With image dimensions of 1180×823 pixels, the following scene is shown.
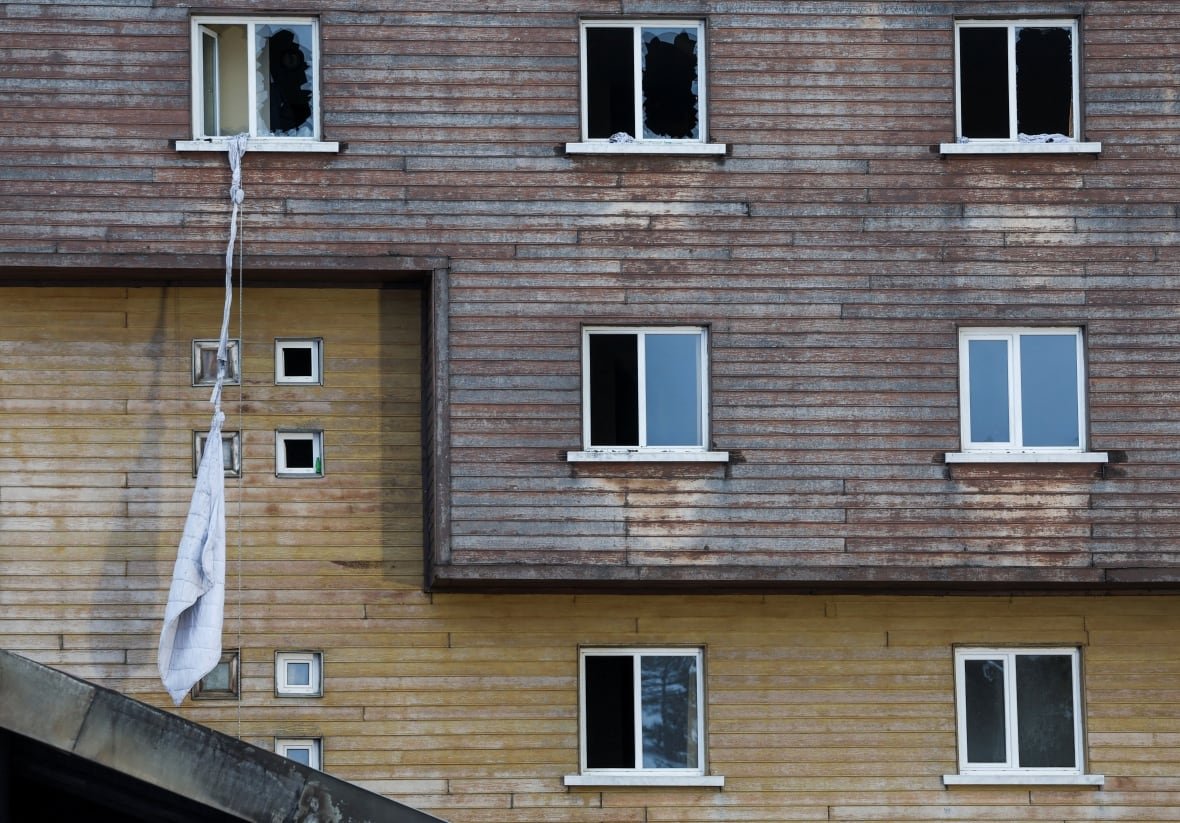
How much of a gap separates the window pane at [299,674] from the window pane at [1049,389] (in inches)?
300

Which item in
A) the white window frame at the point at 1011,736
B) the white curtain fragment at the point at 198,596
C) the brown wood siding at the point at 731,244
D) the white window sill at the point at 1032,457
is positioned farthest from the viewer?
the white window frame at the point at 1011,736

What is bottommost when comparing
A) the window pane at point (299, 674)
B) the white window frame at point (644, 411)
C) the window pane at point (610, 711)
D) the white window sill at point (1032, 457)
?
the window pane at point (610, 711)

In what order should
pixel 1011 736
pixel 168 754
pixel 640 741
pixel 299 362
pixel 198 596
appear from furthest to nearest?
1. pixel 299 362
2. pixel 1011 736
3. pixel 640 741
4. pixel 198 596
5. pixel 168 754

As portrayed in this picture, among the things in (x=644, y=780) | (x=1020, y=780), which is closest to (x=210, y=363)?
(x=644, y=780)

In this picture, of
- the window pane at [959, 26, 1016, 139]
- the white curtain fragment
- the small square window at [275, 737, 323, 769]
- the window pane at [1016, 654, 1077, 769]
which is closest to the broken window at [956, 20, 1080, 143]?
the window pane at [959, 26, 1016, 139]

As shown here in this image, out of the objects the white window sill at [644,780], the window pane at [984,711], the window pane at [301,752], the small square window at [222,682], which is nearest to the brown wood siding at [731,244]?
the window pane at [984,711]

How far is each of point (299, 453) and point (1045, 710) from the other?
322 inches

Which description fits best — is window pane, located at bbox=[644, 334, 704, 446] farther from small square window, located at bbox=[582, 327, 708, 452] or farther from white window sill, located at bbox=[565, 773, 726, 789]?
white window sill, located at bbox=[565, 773, 726, 789]

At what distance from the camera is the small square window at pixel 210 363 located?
20625mm

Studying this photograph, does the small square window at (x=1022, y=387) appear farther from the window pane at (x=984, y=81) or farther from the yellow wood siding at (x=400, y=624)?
the window pane at (x=984, y=81)

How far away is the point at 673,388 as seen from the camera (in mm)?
20359

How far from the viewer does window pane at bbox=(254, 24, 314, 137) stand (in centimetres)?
2047

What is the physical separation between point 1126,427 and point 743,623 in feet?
14.2

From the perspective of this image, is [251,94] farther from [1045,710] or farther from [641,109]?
[1045,710]
